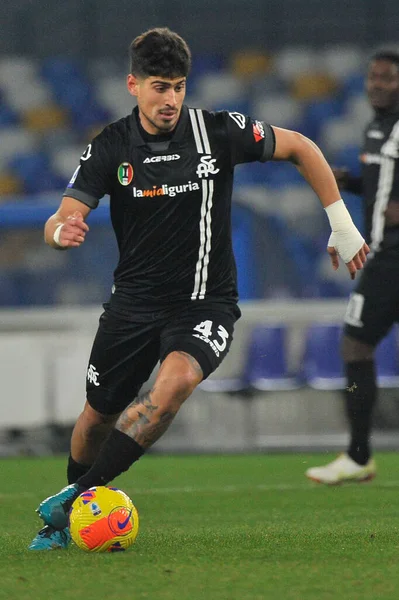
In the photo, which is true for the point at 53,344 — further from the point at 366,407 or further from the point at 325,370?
the point at 366,407

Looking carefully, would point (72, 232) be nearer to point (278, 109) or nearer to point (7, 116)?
point (278, 109)

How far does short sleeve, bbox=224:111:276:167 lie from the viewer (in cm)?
501

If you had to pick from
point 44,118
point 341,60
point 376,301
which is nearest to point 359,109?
point 341,60

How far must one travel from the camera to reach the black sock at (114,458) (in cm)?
463

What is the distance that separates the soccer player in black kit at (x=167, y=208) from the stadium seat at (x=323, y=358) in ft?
17.4

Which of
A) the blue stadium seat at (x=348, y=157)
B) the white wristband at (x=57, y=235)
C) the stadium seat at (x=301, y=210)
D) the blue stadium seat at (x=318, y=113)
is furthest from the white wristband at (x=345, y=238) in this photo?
the blue stadium seat at (x=318, y=113)

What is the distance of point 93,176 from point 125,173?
13cm

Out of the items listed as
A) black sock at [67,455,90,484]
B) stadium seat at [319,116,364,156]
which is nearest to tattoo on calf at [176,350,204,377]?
black sock at [67,455,90,484]

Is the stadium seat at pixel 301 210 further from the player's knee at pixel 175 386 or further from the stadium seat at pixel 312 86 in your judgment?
the player's knee at pixel 175 386

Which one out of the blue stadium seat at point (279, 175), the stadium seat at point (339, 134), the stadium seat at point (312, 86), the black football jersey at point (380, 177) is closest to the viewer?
the black football jersey at point (380, 177)

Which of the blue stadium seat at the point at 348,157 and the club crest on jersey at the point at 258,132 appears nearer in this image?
the club crest on jersey at the point at 258,132

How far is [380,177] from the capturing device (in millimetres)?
7480

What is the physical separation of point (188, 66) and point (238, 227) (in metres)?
6.93

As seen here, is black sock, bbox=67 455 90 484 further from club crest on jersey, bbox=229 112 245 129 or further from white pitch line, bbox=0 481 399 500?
white pitch line, bbox=0 481 399 500
